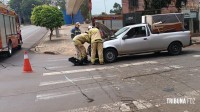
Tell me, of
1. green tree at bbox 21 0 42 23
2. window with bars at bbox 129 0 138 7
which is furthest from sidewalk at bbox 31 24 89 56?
green tree at bbox 21 0 42 23

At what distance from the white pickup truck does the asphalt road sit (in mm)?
1068

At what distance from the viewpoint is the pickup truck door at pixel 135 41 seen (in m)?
13.9

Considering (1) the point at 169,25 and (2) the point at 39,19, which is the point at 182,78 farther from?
(2) the point at 39,19

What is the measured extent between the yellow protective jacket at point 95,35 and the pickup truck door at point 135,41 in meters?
1.12

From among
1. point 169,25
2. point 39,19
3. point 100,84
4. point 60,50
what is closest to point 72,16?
point 39,19

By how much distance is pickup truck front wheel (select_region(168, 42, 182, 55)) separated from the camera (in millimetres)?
14477

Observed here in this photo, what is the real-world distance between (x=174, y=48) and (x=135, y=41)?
1.89 m

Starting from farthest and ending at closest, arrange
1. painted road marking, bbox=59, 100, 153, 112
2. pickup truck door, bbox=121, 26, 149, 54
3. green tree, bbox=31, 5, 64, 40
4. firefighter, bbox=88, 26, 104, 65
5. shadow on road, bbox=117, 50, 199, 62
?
green tree, bbox=31, 5, 64, 40
shadow on road, bbox=117, 50, 199, 62
pickup truck door, bbox=121, 26, 149, 54
firefighter, bbox=88, 26, 104, 65
painted road marking, bbox=59, 100, 153, 112

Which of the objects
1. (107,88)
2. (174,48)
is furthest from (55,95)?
(174,48)

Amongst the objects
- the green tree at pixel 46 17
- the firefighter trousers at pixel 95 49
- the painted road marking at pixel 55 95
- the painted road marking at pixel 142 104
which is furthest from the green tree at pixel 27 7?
the painted road marking at pixel 142 104

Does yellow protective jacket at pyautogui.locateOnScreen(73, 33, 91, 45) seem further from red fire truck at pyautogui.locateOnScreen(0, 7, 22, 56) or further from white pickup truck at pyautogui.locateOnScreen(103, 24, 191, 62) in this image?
red fire truck at pyautogui.locateOnScreen(0, 7, 22, 56)

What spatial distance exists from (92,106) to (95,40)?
635 centimetres

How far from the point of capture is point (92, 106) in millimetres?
7055

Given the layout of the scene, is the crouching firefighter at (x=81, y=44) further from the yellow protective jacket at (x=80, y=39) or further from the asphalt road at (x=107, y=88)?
the asphalt road at (x=107, y=88)
